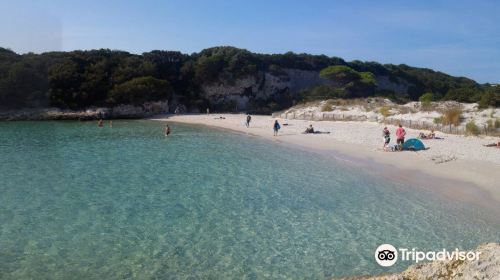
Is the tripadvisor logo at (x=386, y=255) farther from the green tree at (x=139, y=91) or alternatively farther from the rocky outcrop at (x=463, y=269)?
the green tree at (x=139, y=91)

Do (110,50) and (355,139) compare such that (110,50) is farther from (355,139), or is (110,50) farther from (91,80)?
(355,139)

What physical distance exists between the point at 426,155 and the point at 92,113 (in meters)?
43.3

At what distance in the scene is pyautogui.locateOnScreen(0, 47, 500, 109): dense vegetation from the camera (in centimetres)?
5112

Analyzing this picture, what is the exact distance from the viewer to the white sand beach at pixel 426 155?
15.8 m

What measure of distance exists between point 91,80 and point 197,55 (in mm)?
23504

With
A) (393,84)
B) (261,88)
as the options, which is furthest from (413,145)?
(393,84)

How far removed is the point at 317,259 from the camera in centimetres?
917

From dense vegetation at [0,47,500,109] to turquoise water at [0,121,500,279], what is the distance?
3352 centimetres

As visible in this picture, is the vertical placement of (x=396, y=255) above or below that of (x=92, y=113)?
below

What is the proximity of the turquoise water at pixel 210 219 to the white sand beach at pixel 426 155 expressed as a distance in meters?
1.73

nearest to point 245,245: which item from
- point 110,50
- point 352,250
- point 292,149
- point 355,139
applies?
point 352,250

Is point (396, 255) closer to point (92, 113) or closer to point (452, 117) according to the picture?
point (452, 117)

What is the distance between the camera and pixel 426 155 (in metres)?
21.7

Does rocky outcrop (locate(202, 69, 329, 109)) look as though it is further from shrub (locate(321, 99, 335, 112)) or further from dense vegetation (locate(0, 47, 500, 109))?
shrub (locate(321, 99, 335, 112))
